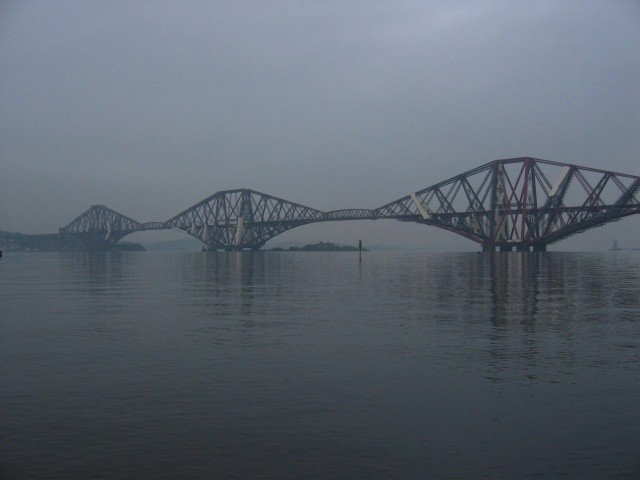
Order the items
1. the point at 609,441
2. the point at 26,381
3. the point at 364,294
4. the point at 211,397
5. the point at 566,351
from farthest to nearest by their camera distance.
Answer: the point at 364,294 → the point at 566,351 → the point at 26,381 → the point at 211,397 → the point at 609,441

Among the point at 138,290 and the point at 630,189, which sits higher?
the point at 630,189

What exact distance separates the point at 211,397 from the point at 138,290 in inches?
1098

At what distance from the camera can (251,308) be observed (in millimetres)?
27500

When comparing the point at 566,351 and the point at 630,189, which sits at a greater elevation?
the point at 630,189

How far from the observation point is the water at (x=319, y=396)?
890cm

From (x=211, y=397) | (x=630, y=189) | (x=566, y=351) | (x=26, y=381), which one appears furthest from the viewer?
(x=630, y=189)

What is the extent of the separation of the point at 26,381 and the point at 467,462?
29.3 feet

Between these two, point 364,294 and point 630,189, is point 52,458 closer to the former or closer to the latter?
point 364,294

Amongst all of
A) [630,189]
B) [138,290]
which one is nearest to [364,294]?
[138,290]

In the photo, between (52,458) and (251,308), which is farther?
(251,308)

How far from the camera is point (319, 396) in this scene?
476 inches

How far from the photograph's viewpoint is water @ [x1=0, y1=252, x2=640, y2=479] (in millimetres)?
8898

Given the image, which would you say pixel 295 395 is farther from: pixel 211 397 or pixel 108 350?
pixel 108 350

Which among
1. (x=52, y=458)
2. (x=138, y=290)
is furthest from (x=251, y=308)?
(x=52, y=458)
